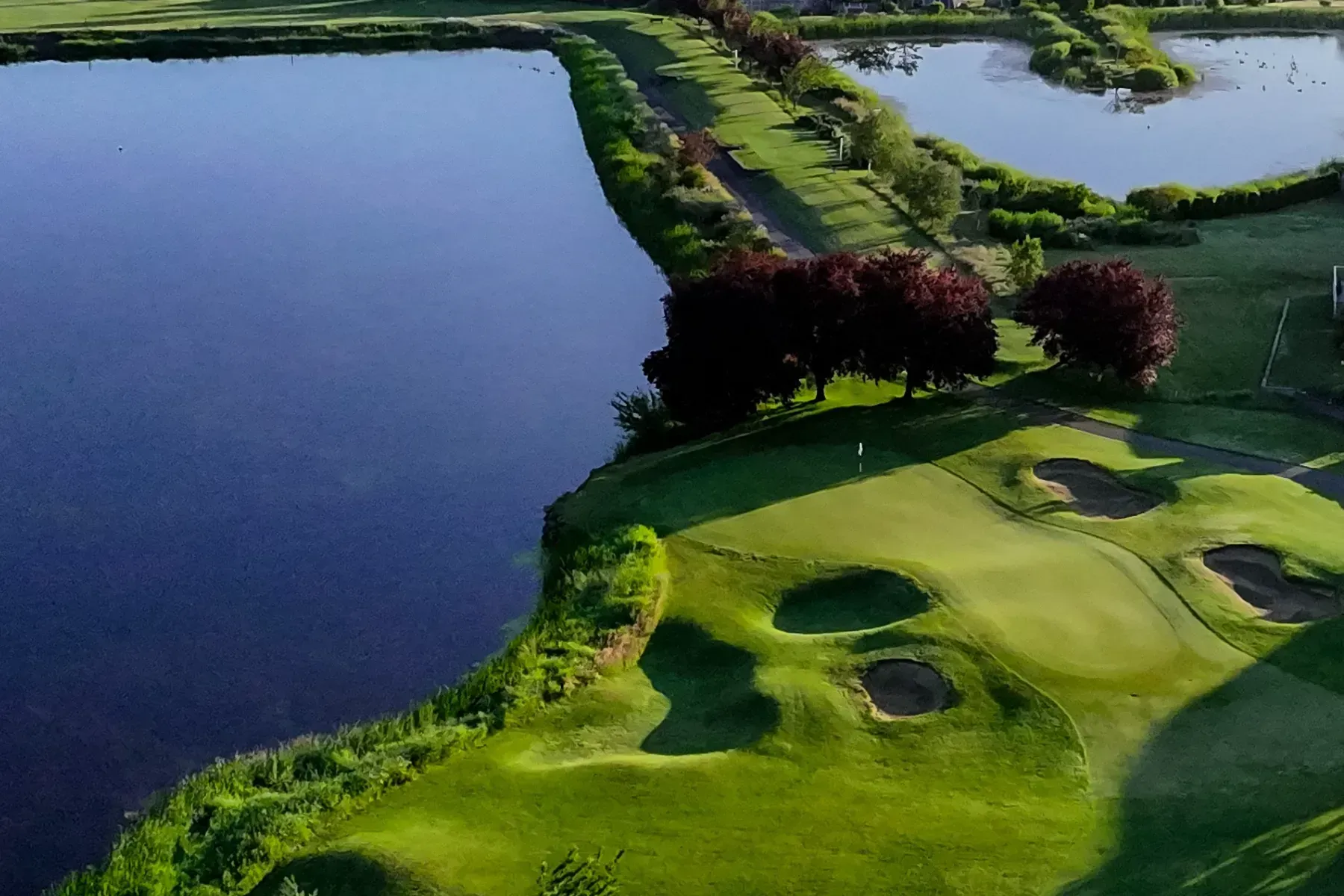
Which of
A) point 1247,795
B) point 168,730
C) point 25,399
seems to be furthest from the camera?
point 25,399

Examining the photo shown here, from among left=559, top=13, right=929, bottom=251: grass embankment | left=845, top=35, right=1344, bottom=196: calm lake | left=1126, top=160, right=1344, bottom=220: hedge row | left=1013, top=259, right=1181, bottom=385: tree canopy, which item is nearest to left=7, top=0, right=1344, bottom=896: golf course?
left=1013, top=259, right=1181, bottom=385: tree canopy

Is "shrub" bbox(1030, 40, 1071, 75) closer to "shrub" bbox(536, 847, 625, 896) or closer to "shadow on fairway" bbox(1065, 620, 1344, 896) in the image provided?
"shadow on fairway" bbox(1065, 620, 1344, 896)

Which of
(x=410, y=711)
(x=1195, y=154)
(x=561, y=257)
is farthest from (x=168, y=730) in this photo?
(x=1195, y=154)

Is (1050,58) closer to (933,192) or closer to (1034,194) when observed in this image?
(1034,194)

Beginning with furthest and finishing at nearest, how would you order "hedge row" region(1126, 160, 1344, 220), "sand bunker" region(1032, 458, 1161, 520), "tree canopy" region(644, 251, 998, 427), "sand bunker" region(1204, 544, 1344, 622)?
"hedge row" region(1126, 160, 1344, 220) → "tree canopy" region(644, 251, 998, 427) → "sand bunker" region(1032, 458, 1161, 520) → "sand bunker" region(1204, 544, 1344, 622)

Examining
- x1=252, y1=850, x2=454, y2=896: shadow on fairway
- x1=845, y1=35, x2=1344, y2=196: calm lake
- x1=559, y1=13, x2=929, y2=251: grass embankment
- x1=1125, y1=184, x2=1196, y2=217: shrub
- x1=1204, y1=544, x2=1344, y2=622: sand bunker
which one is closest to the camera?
x1=252, y1=850, x2=454, y2=896: shadow on fairway

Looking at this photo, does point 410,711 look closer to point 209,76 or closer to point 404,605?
point 404,605

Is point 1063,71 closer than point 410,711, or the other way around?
point 410,711
